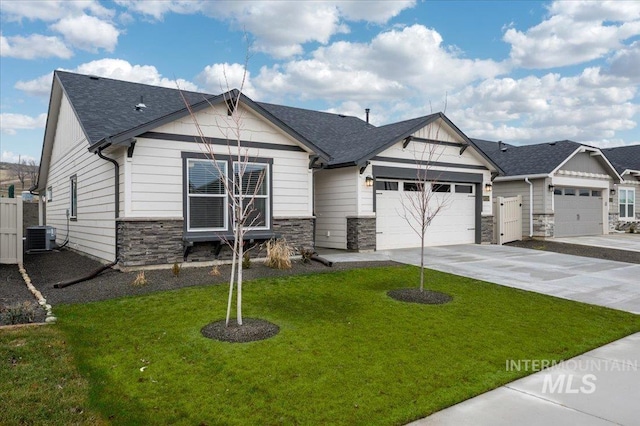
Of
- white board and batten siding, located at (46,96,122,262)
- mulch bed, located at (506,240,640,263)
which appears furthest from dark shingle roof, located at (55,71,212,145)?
mulch bed, located at (506,240,640,263)

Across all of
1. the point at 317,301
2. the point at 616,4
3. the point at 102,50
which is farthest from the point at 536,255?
the point at 102,50

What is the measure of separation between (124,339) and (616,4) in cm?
1553

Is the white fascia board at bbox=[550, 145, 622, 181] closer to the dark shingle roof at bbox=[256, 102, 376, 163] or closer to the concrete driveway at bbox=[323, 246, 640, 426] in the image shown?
the dark shingle roof at bbox=[256, 102, 376, 163]

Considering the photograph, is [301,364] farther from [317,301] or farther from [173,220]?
[173,220]

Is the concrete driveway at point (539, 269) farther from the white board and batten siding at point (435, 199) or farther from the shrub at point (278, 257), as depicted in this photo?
the shrub at point (278, 257)

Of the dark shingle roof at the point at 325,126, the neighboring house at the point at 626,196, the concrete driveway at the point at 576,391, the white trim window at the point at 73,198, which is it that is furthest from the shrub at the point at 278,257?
the neighboring house at the point at 626,196

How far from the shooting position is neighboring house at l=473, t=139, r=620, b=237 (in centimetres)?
1753

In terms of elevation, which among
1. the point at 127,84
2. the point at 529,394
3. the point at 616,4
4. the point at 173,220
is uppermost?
the point at 616,4

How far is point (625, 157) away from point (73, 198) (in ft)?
99.1

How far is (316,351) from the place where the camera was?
471 centimetres

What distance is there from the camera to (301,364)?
14.2 feet

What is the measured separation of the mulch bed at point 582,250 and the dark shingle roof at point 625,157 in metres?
10.4

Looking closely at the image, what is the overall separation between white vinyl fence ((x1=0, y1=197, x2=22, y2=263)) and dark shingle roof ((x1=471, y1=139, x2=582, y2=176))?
1536cm

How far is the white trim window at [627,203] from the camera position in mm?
Answer: 22781
